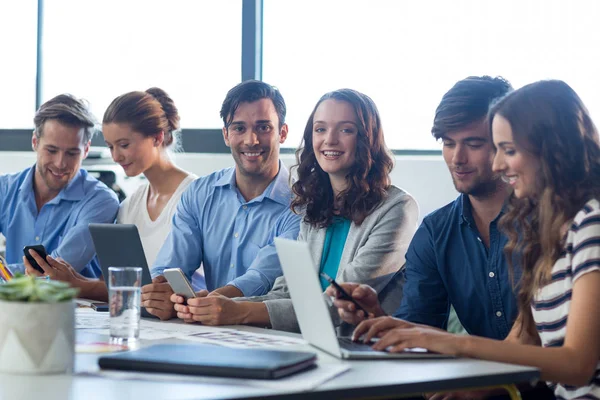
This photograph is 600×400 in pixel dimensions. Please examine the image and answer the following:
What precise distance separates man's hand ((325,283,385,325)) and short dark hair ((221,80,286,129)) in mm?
1249

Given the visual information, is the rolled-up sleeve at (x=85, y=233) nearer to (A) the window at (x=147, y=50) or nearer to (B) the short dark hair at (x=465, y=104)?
(A) the window at (x=147, y=50)

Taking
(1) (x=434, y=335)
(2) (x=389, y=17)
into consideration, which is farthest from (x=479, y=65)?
(1) (x=434, y=335)

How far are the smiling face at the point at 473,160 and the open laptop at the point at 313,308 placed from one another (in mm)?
755

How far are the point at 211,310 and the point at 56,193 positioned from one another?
1697 mm

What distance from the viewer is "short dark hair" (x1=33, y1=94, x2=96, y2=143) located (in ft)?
11.8

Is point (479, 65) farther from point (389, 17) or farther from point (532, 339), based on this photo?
→ point (532, 339)

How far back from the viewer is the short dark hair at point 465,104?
231cm

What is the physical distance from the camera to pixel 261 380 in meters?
1.34

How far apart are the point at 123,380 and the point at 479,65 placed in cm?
290

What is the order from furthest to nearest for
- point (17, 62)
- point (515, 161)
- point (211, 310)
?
point (17, 62), point (211, 310), point (515, 161)

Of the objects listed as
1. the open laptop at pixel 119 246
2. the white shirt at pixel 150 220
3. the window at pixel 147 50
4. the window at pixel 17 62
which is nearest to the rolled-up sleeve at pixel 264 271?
the open laptop at pixel 119 246

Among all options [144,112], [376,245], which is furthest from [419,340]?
[144,112]

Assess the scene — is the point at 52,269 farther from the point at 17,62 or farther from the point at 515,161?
the point at 17,62

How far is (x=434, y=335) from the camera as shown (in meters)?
1.66
